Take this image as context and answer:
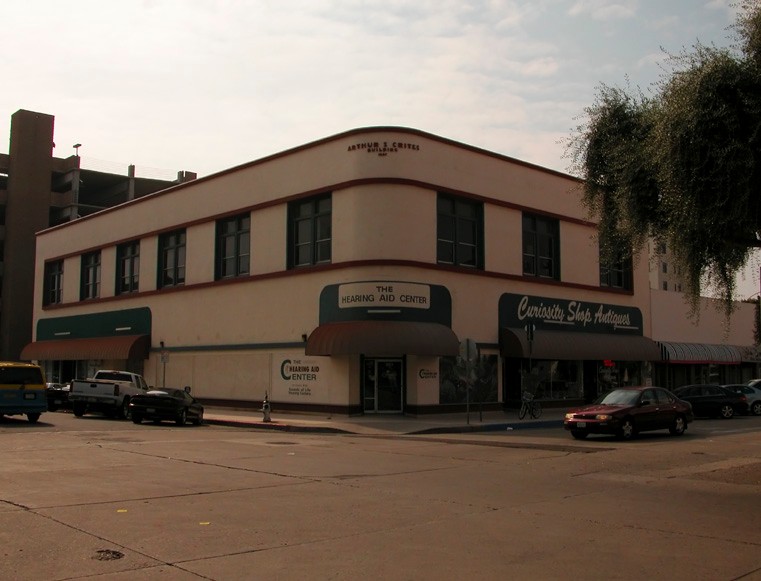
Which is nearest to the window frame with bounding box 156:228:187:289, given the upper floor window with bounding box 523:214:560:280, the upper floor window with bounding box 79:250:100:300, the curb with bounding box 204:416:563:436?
the upper floor window with bounding box 79:250:100:300

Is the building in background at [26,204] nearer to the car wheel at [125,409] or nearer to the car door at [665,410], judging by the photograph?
the car wheel at [125,409]

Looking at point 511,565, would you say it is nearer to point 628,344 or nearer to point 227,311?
point 227,311

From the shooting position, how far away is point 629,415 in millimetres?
21781

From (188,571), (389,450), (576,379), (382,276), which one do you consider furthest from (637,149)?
(576,379)

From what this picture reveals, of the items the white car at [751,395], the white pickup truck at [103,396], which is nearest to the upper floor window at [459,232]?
the white car at [751,395]

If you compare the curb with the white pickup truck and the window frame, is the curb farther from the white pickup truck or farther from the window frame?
the window frame

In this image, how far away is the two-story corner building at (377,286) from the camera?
1211 inches

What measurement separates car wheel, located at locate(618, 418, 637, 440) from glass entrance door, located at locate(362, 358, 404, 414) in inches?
426

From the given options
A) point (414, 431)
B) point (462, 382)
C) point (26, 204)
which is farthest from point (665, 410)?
point (26, 204)

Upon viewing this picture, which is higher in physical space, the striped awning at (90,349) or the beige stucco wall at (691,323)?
the beige stucco wall at (691,323)

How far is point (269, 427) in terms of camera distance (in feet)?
92.2

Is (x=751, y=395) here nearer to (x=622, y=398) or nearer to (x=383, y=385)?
(x=622, y=398)

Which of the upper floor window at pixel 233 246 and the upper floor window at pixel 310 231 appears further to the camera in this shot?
the upper floor window at pixel 233 246

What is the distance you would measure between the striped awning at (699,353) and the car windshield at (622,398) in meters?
22.2
